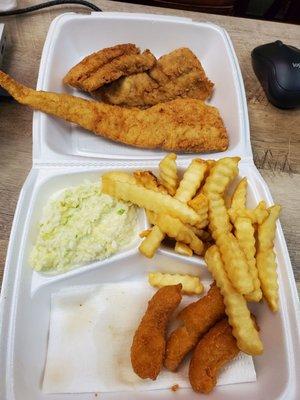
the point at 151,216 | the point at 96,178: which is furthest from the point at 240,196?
the point at 96,178

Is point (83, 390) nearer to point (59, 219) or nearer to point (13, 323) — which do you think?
point (13, 323)

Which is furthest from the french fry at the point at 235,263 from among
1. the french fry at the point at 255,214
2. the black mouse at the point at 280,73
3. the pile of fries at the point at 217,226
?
the black mouse at the point at 280,73

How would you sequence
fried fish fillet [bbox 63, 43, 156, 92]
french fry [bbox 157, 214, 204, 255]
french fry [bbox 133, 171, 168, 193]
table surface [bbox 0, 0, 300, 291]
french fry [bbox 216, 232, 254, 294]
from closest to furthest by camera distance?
french fry [bbox 216, 232, 254, 294] → french fry [bbox 157, 214, 204, 255] → french fry [bbox 133, 171, 168, 193] → table surface [bbox 0, 0, 300, 291] → fried fish fillet [bbox 63, 43, 156, 92]

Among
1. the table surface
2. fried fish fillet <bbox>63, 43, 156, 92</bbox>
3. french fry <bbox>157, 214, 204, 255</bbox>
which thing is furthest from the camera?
fried fish fillet <bbox>63, 43, 156, 92</bbox>

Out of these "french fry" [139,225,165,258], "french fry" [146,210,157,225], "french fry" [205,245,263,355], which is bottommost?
"french fry" [205,245,263,355]

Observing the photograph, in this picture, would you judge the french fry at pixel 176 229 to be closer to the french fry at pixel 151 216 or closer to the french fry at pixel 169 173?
the french fry at pixel 151 216

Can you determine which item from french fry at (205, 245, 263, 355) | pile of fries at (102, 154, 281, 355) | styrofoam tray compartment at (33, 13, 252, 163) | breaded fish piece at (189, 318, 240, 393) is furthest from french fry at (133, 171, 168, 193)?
breaded fish piece at (189, 318, 240, 393)

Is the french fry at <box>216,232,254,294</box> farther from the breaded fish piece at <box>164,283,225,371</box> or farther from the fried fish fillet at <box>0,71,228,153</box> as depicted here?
the fried fish fillet at <box>0,71,228,153</box>

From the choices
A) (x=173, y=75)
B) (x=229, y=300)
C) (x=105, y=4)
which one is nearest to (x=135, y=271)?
(x=229, y=300)
